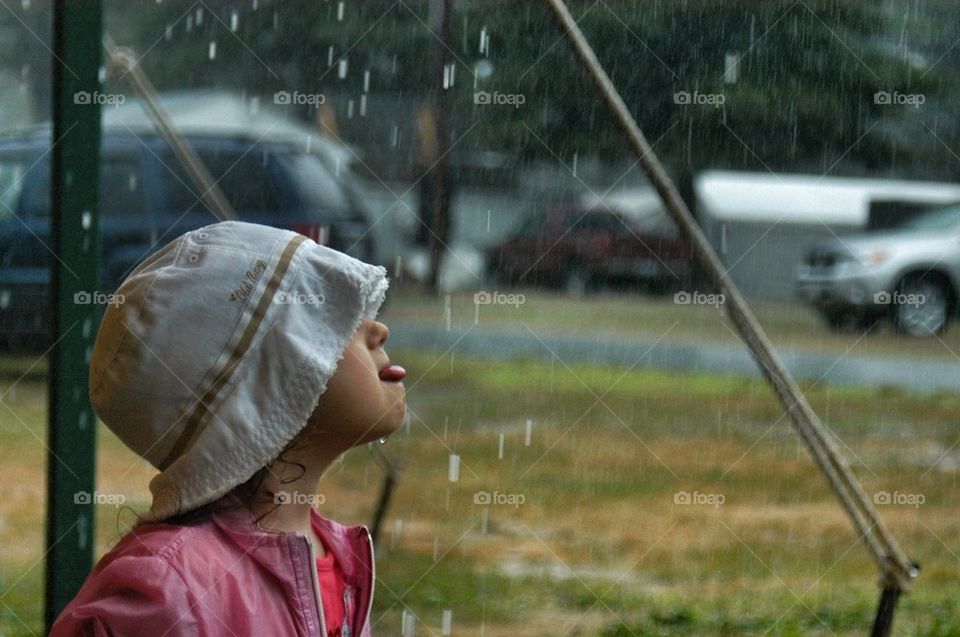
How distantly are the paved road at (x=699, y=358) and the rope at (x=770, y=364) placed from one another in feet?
6.32

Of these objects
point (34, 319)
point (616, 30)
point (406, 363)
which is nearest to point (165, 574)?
point (34, 319)

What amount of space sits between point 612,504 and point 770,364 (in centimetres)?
152

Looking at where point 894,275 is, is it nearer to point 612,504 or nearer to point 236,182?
point 612,504

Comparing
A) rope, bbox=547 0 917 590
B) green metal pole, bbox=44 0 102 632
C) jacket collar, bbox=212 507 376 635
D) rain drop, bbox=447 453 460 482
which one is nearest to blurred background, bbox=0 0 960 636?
rain drop, bbox=447 453 460 482

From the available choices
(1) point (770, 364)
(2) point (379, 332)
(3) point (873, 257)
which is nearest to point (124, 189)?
(1) point (770, 364)

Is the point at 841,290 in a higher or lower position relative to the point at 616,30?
lower

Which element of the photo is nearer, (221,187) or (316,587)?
(316,587)

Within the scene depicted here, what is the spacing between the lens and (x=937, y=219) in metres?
5.60

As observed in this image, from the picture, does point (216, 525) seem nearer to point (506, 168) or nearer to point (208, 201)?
point (208, 201)

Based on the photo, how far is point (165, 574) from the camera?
1531mm

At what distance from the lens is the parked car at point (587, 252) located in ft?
16.0

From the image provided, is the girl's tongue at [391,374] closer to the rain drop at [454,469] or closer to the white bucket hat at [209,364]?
the white bucket hat at [209,364]

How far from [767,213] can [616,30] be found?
1.53 m

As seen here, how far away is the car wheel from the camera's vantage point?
4844mm
